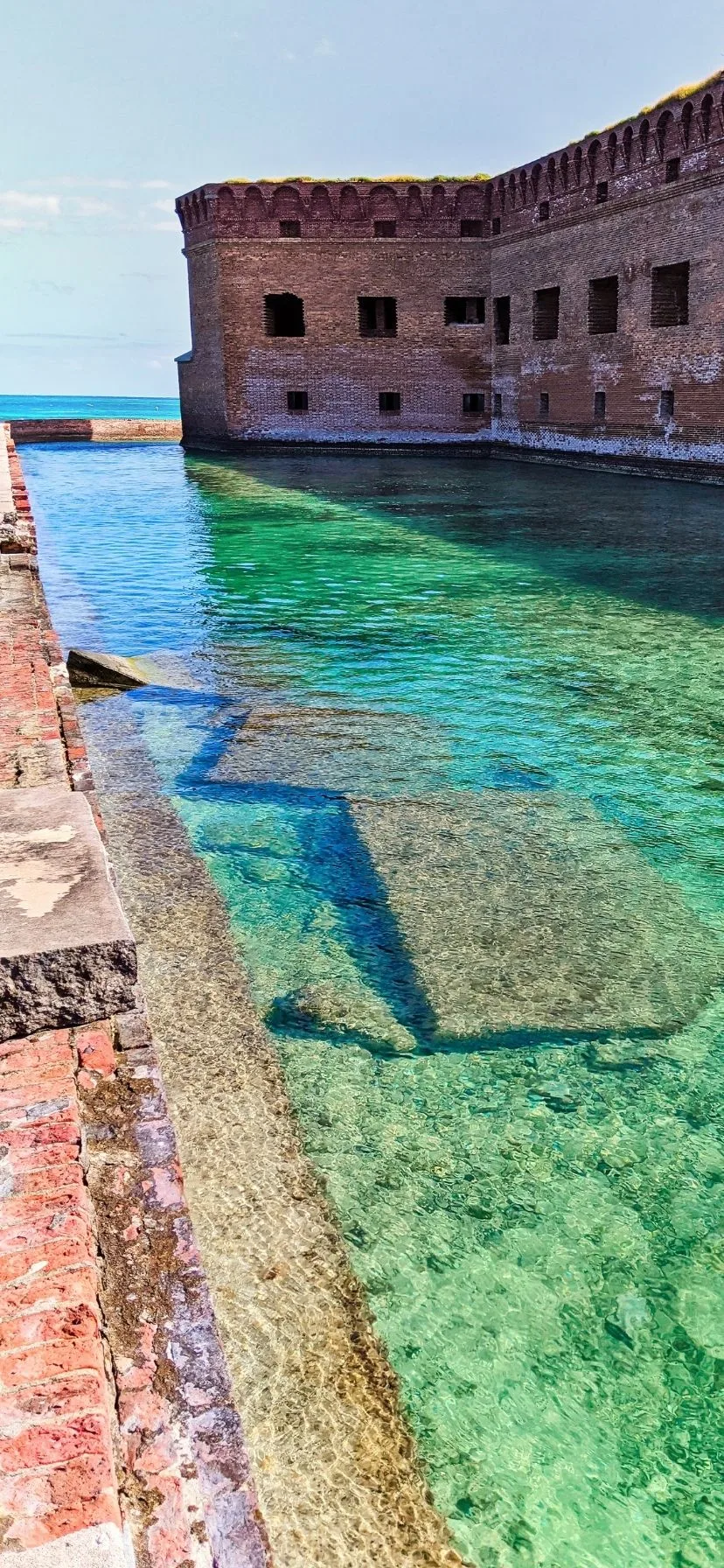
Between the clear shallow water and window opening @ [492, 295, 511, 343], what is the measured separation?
63.4 feet

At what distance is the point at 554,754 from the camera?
5.83 meters

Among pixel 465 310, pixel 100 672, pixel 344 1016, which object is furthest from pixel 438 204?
pixel 344 1016

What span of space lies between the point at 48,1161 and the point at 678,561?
1020 centimetres

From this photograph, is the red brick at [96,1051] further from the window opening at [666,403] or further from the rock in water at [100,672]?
the window opening at [666,403]

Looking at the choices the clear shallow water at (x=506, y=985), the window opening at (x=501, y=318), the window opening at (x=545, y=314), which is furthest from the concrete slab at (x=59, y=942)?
the window opening at (x=501, y=318)

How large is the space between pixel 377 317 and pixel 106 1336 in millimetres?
29186

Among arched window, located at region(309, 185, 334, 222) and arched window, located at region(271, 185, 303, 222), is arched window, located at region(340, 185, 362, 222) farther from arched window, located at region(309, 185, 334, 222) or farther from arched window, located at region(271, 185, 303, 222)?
arched window, located at region(271, 185, 303, 222)

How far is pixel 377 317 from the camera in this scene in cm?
2856

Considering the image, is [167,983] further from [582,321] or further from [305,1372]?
[582,321]

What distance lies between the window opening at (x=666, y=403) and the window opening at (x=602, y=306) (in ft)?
9.40

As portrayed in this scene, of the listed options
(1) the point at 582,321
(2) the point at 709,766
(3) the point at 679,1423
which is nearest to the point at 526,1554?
(3) the point at 679,1423

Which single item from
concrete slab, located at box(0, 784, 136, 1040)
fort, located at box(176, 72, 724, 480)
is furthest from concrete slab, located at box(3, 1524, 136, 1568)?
fort, located at box(176, 72, 724, 480)

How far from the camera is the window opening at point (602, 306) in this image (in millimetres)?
22125

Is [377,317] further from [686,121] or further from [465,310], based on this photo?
[686,121]
